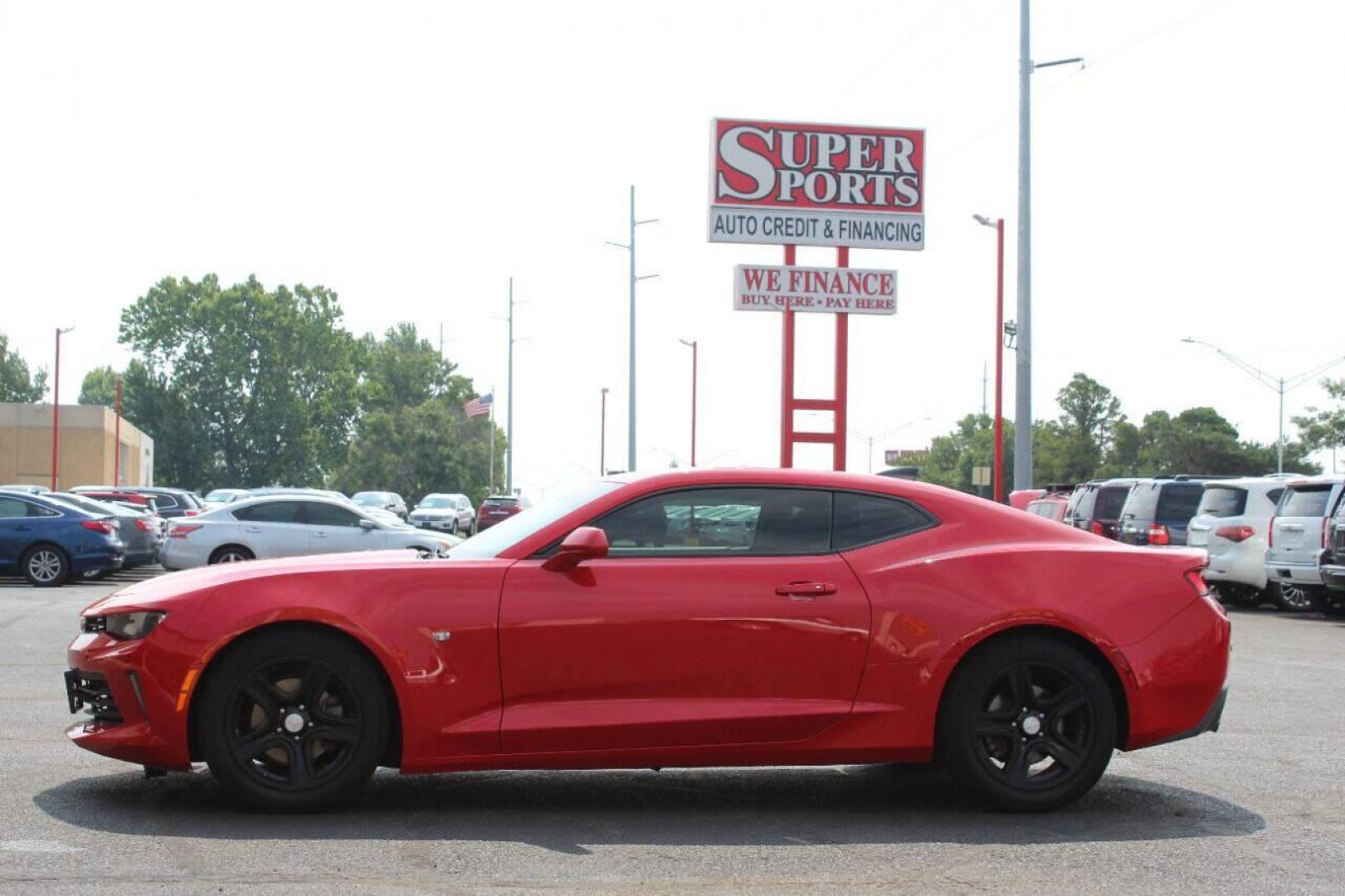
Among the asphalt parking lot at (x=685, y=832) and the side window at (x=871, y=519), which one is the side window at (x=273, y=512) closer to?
the asphalt parking lot at (x=685, y=832)

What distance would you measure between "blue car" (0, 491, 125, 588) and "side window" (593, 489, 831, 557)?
19155mm

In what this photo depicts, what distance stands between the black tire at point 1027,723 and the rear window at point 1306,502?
14.4m

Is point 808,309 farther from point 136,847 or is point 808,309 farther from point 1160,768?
point 136,847

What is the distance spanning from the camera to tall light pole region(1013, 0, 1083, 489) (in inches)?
1247

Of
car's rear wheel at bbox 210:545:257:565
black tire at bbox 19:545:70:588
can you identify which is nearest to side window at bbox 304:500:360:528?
car's rear wheel at bbox 210:545:257:565

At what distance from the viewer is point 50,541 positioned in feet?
78.2

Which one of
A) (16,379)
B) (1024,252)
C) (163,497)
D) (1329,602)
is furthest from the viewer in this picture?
(16,379)

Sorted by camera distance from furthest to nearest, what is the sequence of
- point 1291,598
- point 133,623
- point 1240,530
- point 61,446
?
point 61,446 < point 1291,598 < point 1240,530 < point 133,623

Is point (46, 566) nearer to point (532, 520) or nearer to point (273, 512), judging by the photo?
point (273, 512)

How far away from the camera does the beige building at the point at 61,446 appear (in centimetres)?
7725

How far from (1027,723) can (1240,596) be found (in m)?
18.0

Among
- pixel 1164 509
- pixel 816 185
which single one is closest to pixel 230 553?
pixel 816 185

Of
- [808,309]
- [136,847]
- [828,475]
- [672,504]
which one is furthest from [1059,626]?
[808,309]

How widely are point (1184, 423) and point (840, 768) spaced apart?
102813 millimetres
